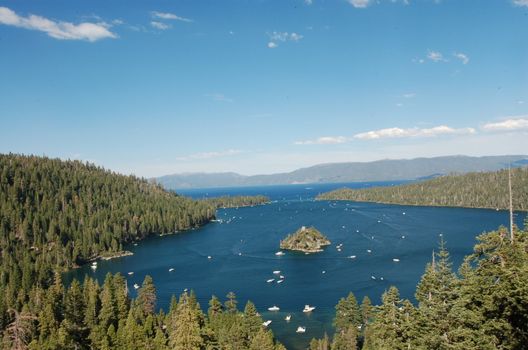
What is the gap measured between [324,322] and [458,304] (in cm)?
5795

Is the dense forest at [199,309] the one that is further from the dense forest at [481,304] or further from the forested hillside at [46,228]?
the forested hillside at [46,228]

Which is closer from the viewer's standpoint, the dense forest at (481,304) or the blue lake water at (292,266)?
the dense forest at (481,304)

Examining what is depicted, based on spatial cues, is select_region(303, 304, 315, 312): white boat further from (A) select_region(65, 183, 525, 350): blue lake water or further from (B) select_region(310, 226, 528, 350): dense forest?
(B) select_region(310, 226, 528, 350): dense forest

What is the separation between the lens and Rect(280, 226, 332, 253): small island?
148m

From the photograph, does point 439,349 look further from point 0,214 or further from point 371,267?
point 0,214

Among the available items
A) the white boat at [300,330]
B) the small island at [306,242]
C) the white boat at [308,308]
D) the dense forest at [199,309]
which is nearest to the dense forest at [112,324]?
the dense forest at [199,309]

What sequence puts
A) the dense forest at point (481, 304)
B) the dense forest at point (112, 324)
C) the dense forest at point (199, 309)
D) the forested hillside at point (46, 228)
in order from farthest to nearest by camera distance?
the forested hillside at point (46, 228), the dense forest at point (112, 324), the dense forest at point (199, 309), the dense forest at point (481, 304)

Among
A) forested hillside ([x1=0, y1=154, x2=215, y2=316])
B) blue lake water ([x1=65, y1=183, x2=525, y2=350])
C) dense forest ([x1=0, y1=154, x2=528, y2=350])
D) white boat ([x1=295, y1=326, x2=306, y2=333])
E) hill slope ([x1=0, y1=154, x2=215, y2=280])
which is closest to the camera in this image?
dense forest ([x1=0, y1=154, x2=528, y2=350])

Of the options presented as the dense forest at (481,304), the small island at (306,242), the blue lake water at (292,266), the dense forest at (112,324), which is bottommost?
the blue lake water at (292,266)

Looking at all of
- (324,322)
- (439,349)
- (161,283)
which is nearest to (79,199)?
(161,283)

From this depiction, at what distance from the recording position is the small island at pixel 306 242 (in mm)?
148500

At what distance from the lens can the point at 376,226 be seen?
19725 cm

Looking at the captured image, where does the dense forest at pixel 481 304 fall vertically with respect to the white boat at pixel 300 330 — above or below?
above

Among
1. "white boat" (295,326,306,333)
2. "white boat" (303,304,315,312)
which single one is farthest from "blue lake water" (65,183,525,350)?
"white boat" (303,304,315,312)
